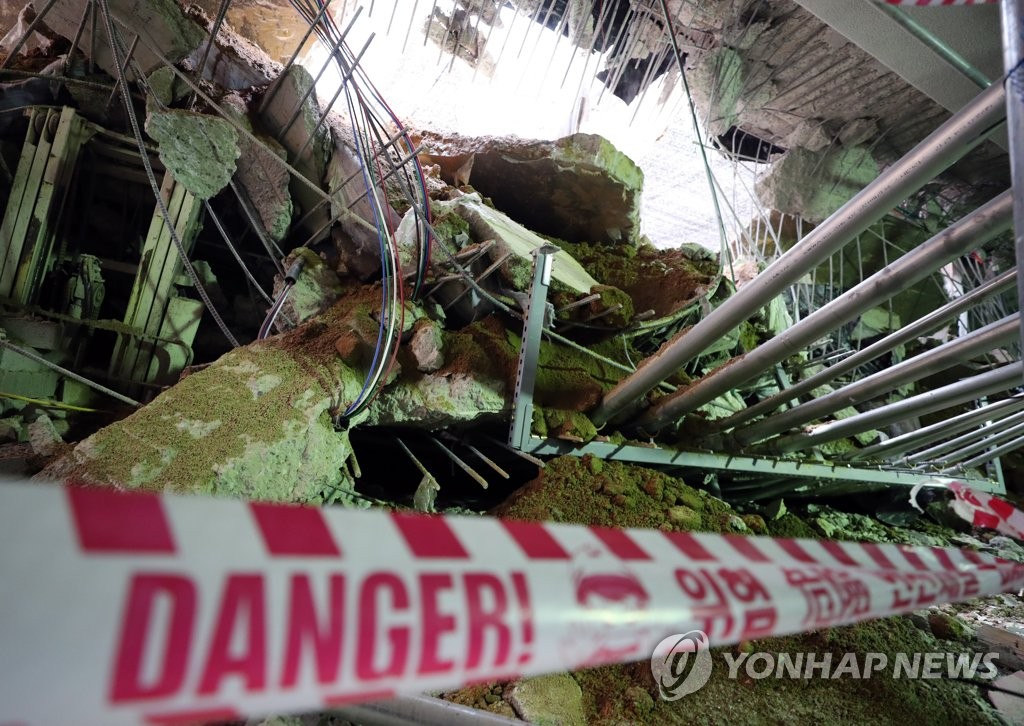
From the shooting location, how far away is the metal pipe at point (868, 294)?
1950 mm

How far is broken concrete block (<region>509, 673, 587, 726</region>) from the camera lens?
7.29ft

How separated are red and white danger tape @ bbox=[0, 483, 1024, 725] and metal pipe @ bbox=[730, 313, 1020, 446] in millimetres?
2181

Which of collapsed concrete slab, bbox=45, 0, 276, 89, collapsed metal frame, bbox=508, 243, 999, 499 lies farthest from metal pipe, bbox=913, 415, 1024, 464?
collapsed concrete slab, bbox=45, 0, 276, 89

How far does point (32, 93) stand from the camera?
466cm

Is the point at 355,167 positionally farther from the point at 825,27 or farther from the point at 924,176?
the point at 825,27

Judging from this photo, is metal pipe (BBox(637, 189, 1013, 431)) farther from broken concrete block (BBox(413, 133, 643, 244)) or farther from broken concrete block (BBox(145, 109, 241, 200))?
broken concrete block (BBox(145, 109, 241, 200))

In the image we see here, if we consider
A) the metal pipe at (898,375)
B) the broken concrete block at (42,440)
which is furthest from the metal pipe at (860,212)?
the broken concrete block at (42,440)

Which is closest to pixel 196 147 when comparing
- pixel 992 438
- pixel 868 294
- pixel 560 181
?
pixel 560 181

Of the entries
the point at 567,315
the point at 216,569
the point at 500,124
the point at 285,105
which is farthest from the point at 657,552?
the point at 500,124

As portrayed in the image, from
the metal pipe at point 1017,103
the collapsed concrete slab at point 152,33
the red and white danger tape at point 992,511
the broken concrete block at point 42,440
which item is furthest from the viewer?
the red and white danger tape at point 992,511

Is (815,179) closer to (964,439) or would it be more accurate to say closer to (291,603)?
(964,439)

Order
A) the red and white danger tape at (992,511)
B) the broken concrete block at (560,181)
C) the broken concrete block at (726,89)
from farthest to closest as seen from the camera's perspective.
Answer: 1. the broken concrete block at (560,181)
2. the broken concrete block at (726,89)
3. the red and white danger tape at (992,511)

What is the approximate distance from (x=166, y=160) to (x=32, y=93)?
6.48 ft

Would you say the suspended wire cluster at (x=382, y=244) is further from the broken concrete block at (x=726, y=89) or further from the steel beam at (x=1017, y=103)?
the broken concrete block at (x=726, y=89)
